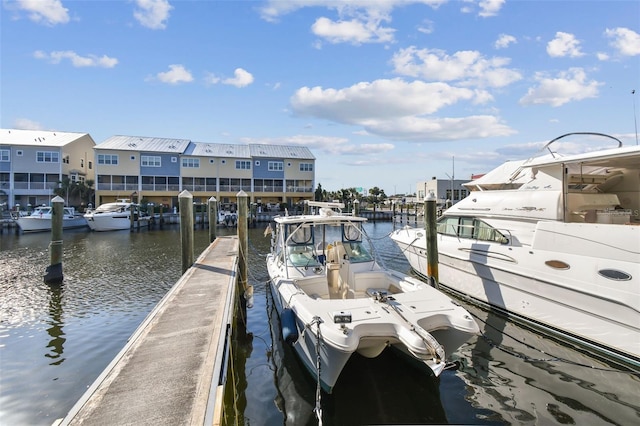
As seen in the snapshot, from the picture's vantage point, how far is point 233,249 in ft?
45.9

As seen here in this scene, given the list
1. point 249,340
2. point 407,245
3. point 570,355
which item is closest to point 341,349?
point 249,340

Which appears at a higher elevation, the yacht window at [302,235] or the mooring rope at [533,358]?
the yacht window at [302,235]

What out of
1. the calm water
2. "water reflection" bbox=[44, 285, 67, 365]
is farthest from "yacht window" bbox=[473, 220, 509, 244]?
"water reflection" bbox=[44, 285, 67, 365]

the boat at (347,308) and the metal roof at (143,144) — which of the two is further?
Answer: the metal roof at (143,144)

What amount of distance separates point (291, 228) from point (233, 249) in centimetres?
598

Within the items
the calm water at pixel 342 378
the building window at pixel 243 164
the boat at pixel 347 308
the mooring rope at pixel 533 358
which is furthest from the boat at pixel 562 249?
the building window at pixel 243 164

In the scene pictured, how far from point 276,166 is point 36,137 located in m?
29.5

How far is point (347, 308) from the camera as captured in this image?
555cm

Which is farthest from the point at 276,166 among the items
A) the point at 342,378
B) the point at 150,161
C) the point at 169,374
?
the point at 169,374

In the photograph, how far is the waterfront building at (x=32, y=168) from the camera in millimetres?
40000

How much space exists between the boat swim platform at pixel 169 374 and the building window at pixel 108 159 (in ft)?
135

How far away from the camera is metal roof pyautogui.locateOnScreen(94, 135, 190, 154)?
1649 inches

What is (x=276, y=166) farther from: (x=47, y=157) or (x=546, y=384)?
(x=546, y=384)

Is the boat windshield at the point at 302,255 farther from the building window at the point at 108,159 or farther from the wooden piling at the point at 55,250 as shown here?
the building window at the point at 108,159
